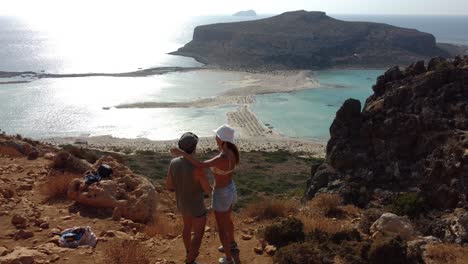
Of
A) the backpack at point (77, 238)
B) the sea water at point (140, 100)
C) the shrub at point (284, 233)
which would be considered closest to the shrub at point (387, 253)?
the shrub at point (284, 233)

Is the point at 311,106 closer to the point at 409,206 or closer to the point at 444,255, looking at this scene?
the point at 409,206

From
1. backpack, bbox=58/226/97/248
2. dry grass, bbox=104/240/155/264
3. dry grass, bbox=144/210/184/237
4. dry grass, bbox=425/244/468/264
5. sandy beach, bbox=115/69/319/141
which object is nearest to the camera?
dry grass, bbox=104/240/155/264

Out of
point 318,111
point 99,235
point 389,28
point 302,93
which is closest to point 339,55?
point 389,28

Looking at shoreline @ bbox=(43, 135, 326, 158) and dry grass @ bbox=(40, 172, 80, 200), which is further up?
dry grass @ bbox=(40, 172, 80, 200)

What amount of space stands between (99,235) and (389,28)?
139m

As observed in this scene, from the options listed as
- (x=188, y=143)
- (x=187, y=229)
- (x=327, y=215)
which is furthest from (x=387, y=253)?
(x=327, y=215)

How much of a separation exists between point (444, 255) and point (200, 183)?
4.61 m

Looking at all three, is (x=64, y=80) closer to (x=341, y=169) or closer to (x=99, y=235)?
(x=341, y=169)

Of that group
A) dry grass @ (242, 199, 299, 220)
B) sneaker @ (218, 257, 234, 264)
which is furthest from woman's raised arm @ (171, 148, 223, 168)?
dry grass @ (242, 199, 299, 220)

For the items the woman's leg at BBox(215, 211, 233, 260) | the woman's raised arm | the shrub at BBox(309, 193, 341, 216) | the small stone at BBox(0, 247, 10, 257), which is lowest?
the shrub at BBox(309, 193, 341, 216)

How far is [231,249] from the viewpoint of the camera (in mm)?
7324

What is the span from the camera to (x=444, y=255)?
817 centimetres

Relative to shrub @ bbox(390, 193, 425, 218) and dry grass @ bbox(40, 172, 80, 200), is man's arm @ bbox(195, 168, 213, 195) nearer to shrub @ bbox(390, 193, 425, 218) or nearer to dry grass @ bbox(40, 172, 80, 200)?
dry grass @ bbox(40, 172, 80, 200)

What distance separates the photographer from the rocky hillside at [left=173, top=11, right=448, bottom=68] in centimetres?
11725
